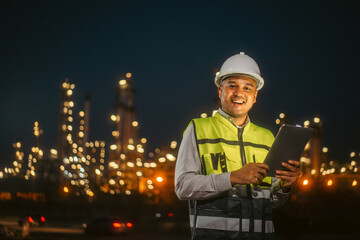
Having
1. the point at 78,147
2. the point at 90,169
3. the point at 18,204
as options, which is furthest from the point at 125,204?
the point at 90,169

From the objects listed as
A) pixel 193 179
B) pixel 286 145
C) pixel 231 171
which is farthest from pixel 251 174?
pixel 193 179

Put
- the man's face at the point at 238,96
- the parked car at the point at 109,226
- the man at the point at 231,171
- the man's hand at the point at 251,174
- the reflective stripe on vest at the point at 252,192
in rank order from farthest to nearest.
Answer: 1. the parked car at the point at 109,226
2. the man's face at the point at 238,96
3. the reflective stripe on vest at the point at 252,192
4. the man at the point at 231,171
5. the man's hand at the point at 251,174

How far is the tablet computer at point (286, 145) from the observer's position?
11.5 ft

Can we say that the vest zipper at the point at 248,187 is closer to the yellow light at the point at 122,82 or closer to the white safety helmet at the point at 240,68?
the white safety helmet at the point at 240,68

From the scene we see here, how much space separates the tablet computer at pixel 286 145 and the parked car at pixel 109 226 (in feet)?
90.1

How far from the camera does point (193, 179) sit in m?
3.64

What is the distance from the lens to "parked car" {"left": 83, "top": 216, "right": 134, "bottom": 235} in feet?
98.0

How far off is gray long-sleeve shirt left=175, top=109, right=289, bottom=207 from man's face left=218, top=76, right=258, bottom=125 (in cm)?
11

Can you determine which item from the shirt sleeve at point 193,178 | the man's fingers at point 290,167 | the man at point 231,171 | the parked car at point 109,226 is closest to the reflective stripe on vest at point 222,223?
the man at point 231,171

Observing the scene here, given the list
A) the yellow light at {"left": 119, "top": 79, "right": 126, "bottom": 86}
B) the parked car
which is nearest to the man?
the parked car

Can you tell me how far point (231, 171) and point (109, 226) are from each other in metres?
27.6

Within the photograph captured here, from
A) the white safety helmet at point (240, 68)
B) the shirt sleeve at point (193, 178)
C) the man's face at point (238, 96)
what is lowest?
the shirt sleeve at point (193, 178)

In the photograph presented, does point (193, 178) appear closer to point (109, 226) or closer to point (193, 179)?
point (193, 179)

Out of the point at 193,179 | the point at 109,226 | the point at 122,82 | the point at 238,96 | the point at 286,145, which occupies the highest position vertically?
the point at 122,82
